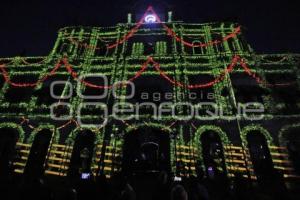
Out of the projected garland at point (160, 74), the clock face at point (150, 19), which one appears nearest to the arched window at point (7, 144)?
the projected garland at point (160, 74)

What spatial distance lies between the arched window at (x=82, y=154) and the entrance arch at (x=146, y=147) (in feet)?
8.09

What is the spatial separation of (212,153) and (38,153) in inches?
482

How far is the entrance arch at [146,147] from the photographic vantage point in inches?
696

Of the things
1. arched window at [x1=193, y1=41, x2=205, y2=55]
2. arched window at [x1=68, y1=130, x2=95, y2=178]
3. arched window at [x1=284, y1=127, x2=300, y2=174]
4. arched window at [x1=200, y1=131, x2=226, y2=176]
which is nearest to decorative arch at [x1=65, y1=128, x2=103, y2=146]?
arched window at [x1=68, y1=130, x2=95, y2=178]

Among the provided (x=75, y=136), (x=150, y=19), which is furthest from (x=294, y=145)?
(x=150, y=19)

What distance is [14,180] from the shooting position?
13789 mm

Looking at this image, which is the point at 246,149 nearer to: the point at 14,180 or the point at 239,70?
the point at 239,70

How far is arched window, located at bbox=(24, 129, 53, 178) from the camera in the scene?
17.6m

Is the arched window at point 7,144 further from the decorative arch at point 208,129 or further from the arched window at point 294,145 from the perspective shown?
the arched window at point 294,145

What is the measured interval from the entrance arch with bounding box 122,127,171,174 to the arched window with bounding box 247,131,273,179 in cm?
569

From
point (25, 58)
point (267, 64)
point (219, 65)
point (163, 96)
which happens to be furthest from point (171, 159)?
point (25, 58)

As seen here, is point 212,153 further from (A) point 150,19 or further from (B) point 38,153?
(A) point 150,19

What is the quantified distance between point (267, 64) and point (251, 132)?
6028 millimetres

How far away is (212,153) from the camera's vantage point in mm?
17859
